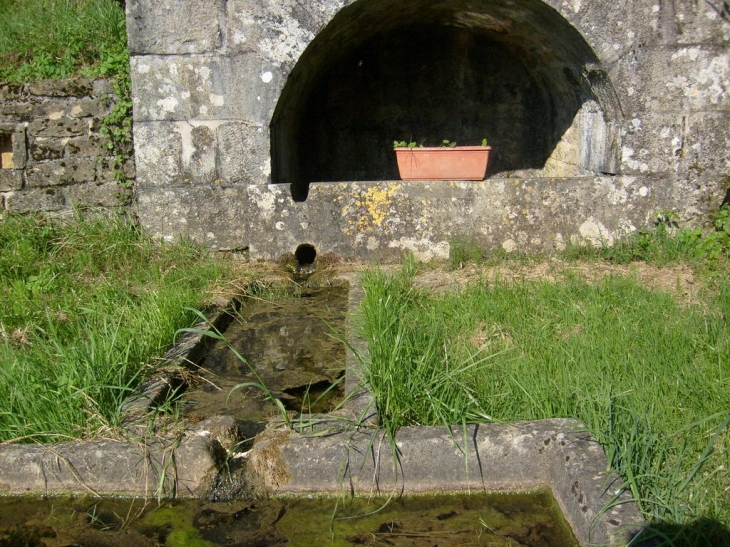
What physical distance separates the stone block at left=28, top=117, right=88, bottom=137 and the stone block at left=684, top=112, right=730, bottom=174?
4018mm

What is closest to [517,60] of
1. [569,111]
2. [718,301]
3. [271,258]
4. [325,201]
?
[569,111]

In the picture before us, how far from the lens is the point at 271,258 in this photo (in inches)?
183

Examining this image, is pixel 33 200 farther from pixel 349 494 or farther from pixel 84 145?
pixel 349 494

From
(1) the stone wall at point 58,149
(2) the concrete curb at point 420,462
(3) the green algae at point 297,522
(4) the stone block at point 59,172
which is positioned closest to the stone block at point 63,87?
(1) the stone wall at point 58,149

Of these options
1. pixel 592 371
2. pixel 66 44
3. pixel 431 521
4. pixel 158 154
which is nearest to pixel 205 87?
pixel 158 154

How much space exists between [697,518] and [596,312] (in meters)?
1.43

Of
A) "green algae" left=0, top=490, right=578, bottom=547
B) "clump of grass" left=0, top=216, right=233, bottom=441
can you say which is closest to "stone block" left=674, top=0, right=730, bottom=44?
"clump of grass" left=0, top=216, right=233, bottom=441

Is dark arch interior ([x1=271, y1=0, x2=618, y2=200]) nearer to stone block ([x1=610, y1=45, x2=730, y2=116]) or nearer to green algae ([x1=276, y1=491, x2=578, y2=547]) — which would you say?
stone block ([x1=610, y1=45, x2=730, y2=116])

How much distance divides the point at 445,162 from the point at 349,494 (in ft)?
10.3

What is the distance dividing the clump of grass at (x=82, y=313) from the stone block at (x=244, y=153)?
0.56 m

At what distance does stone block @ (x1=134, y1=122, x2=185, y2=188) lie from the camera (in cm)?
455

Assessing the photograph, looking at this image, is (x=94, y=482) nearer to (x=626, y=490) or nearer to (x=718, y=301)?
(x=626, y=490)

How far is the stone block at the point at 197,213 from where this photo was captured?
4598 mm

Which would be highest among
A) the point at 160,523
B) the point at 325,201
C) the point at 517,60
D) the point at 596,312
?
the point at 517,60
